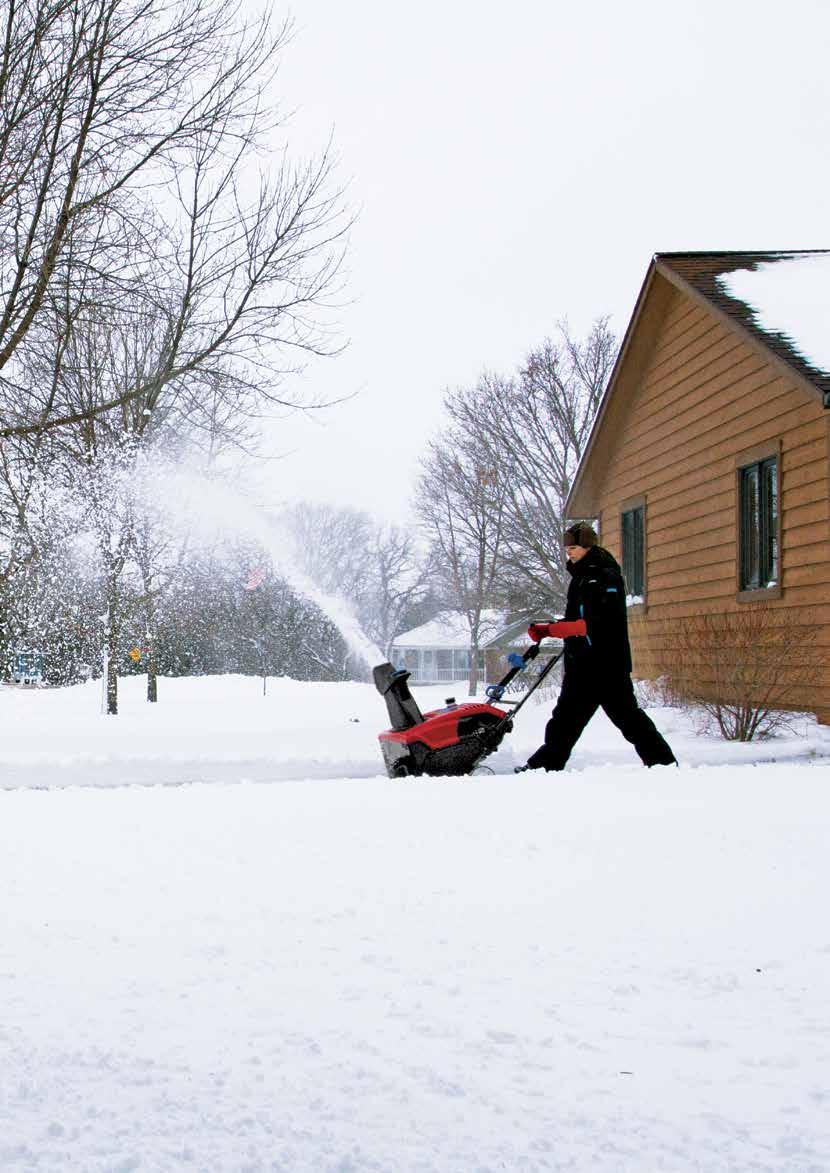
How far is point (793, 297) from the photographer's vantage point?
46.9 feet

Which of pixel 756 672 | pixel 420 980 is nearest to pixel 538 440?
pixel 756 672

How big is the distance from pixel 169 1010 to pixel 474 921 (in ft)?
4.50

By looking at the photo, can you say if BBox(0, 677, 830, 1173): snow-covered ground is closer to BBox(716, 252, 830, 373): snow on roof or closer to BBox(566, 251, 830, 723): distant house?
BBox(566, 251, 830, 723): distant house

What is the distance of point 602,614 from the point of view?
359 inches

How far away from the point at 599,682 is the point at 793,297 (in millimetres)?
7355

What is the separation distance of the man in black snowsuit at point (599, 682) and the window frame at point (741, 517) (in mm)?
4678

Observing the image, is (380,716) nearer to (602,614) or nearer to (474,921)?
(602,614)

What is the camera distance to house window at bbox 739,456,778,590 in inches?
543

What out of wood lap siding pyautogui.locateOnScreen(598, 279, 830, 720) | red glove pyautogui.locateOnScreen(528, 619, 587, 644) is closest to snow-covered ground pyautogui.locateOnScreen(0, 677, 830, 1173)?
red glove pyautogui.locateOnScreen(528, 619, 587, 644)

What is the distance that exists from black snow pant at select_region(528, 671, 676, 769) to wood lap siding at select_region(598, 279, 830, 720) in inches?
154

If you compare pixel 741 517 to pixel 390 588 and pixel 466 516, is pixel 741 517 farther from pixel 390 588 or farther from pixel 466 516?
pixel 390 588

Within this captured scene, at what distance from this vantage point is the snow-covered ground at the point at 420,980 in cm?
274

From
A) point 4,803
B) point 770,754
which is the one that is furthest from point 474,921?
point 770,754

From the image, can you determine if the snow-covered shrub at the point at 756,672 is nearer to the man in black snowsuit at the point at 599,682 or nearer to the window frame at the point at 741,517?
the window frame at the point at 741,517
